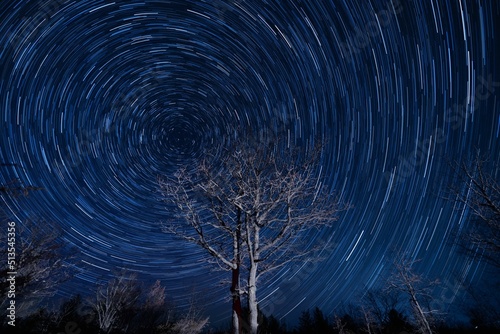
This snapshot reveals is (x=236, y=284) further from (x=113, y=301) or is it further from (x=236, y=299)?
(x=113, y=301)

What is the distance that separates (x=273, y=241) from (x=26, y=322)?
34.1 m

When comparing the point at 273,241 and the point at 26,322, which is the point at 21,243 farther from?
the point at 273,241

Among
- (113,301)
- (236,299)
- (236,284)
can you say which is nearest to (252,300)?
(236,299)

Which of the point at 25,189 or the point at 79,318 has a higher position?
the point at 25,189

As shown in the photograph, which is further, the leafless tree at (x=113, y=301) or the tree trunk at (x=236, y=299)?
the leafless tree at (x=113, y=301)

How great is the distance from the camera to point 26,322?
24.3m

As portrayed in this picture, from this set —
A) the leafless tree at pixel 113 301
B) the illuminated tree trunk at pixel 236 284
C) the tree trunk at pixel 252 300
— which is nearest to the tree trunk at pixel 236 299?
the illuminated tree trunk at pixel 236 284

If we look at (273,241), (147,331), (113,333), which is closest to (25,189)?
(273,241)

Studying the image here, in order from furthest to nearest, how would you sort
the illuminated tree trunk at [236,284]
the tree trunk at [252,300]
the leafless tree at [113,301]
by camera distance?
1. the leafless tree at [113,301]
2. the illuminated tree trunk at [236,284]
3. the tree trunk at [252,300]

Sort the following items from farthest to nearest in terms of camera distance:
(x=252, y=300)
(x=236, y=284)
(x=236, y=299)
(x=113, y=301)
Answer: (x=113, y=301)
(x=236, y=284)
(x=236, y=299)
(x=252, y=300)

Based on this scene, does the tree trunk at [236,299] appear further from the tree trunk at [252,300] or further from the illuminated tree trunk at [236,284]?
the tree trunk at [252,300]

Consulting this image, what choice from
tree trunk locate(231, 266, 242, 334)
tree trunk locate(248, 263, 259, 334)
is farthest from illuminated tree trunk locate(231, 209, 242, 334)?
tree trunk locate(248, 263, 259, 334)

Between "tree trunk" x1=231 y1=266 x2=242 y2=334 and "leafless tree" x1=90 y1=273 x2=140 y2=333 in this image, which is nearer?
"tree trunk" x1=231 y1=266 x2=242 y2=334

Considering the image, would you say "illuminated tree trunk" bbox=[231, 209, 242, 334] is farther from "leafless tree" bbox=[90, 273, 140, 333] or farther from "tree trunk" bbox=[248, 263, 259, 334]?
"leafless tree" bbox=[90, 273, 140, 333]
